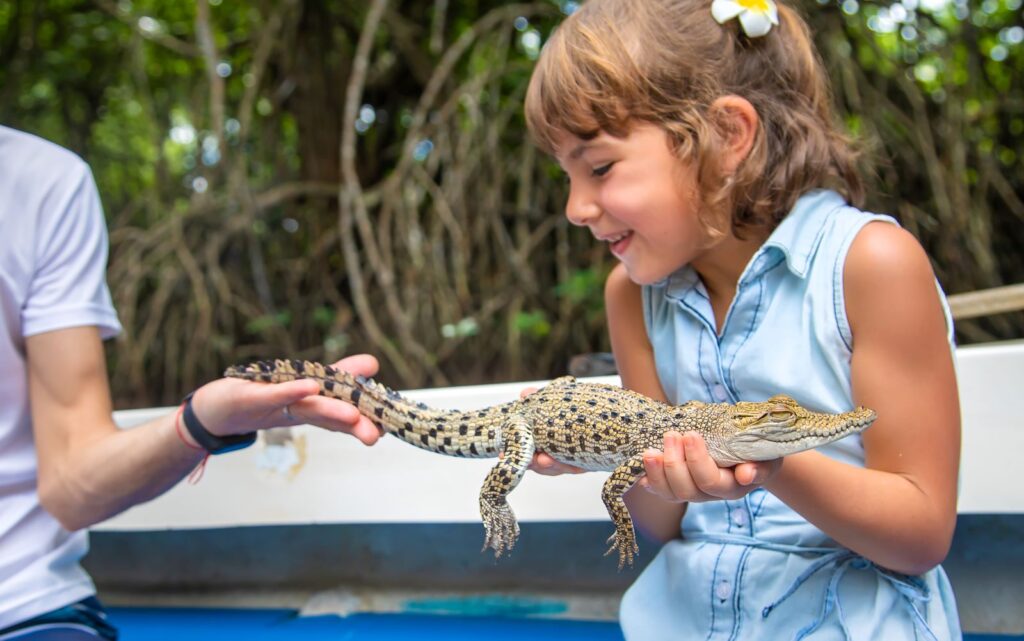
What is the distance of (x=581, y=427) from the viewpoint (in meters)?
1.00

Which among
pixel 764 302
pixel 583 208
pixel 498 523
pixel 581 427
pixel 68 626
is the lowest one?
pixel 68 626

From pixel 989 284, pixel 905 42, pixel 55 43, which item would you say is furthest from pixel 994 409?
pixel 55 43

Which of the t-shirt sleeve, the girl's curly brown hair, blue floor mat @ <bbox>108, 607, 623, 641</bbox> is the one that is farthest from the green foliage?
the girl's curly brown hair

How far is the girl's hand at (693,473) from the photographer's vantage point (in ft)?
2.50

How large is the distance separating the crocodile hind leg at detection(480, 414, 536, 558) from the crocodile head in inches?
9.8

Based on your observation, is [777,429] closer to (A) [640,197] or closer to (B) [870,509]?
(B) [870,509]

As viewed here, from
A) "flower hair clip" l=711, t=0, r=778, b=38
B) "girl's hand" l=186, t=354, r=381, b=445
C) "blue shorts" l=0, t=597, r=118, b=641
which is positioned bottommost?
"blue shorts" l=0, t=597, r=118, b=641

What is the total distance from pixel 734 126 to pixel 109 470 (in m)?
0.94

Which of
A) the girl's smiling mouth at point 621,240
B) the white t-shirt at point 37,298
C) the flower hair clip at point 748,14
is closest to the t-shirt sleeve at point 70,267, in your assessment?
the white t-shirt at point 37,298

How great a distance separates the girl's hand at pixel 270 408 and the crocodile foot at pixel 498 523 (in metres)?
0.17

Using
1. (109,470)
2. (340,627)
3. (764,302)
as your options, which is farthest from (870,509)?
(340,627)

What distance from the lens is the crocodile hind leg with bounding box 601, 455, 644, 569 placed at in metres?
0.92

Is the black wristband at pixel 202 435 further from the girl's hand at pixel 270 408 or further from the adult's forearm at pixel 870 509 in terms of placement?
the adult's forearm at pixel 870 509

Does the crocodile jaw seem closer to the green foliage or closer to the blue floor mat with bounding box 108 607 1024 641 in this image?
the blue floor mat with bounding box 108 607 1024 641
